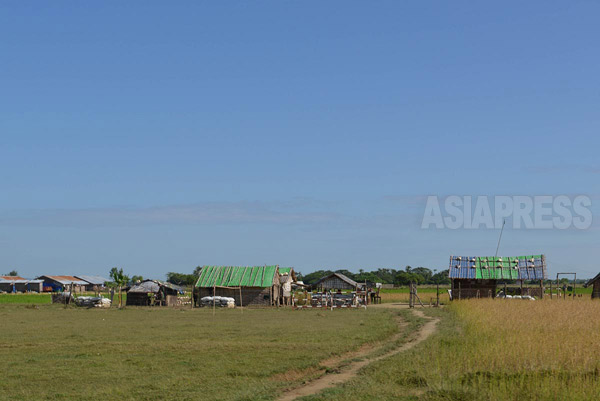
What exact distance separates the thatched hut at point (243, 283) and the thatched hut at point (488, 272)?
1754cm

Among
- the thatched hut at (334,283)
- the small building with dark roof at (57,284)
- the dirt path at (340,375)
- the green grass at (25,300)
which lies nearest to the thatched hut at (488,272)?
the thatched hut at (334,283)

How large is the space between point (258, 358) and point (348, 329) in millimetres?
12068

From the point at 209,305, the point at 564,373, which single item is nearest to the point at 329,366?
the point at 564,373

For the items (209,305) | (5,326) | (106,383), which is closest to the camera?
(106,383)

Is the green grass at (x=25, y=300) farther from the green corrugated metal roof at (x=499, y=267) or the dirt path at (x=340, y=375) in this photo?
the dirt path at (x=340, y=375)

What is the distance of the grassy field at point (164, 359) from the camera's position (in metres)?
16.4

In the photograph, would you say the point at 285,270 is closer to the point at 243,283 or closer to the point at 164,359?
the point at 243,283

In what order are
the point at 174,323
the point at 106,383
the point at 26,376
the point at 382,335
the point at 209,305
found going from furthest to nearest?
the point at 209,305 → the point at 174,323 → the point at 382,335 → the point at 26,376 → the point at 106,383

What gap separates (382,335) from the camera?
96.3ft

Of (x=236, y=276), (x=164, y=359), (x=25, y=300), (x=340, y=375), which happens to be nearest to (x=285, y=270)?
(x=236, y=276)

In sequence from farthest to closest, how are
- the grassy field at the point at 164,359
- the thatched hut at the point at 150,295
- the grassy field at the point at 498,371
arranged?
1. the thatched hut at the point at 150,295
2. the grassy field at the point at 164,359
3. the grassy field at the point at 498,371

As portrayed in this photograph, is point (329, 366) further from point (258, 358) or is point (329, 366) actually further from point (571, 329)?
point (571, 329)

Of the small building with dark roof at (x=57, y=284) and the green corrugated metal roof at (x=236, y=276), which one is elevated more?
the green corrugated metal roof at (x=236, y=276)

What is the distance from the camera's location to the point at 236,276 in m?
67.0
